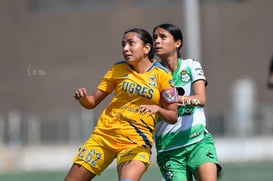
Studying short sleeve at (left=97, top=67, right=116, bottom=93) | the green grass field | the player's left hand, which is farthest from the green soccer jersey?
the green grass field

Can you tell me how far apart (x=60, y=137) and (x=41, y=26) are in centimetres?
1178

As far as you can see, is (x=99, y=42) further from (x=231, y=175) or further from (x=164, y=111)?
(x=164, y=111)

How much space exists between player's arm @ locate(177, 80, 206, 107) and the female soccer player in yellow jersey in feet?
0.82

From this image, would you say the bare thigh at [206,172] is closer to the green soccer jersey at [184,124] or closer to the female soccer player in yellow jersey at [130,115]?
the green soccer jersey at [184,124]

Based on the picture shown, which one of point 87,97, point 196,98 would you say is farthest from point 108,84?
point 196,98

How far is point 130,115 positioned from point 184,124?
761 mm

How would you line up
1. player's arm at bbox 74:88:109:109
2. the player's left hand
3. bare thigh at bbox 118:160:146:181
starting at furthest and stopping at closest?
player's arm at bbox 74:88:109:109
bare thigh at bbox 118:160:146:181
the player's left hand

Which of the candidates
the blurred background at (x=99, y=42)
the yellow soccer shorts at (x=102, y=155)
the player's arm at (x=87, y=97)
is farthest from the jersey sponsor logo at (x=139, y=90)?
the blurred background at (x=99, y=42)

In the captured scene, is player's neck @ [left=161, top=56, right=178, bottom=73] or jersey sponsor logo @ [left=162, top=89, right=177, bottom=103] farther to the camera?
player's neck @ [left=161, top=56, right=178, bottom=73]

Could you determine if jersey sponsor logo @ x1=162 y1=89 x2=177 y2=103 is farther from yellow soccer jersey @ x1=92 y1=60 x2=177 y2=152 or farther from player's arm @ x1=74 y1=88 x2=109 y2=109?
player's arm @ x1=74 y1=88 x2=109 y2=109

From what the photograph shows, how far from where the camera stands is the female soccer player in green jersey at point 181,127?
658 cm

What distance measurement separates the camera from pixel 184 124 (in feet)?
21.9

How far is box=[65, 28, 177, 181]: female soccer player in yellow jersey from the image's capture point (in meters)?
6.13

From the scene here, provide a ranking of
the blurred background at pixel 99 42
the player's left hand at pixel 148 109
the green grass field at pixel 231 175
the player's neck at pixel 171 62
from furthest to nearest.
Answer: the blurred background at pixel 99 42, the green grass field at pixel 231 175, the player's neck at pixel 171 62, the player's left hand at pixel 148 109
